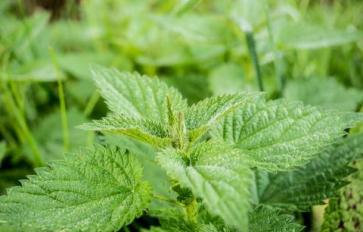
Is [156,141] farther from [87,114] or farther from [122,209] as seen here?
[87,114]

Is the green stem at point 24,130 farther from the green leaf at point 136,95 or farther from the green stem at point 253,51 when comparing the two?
the green stem at point 253,51

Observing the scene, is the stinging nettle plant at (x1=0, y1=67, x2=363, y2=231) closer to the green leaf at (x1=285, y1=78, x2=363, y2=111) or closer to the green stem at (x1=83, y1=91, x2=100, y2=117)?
the green leaf at (x1=285, y1=78, x2=363, y2=111)

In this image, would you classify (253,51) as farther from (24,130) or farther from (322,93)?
(24,130)

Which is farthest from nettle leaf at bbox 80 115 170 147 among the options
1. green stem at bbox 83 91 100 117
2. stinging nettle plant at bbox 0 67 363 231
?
green stem at bbox 83 91 100 117

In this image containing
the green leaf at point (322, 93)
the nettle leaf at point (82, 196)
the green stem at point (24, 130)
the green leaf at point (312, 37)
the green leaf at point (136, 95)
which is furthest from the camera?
the green leaf at point (312, 37)

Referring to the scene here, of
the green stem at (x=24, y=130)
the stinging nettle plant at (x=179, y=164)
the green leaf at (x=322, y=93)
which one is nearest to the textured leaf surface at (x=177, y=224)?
the stinging nettle plant at (x=179, y=164)

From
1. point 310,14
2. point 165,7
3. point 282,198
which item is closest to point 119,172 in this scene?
point 282,198
